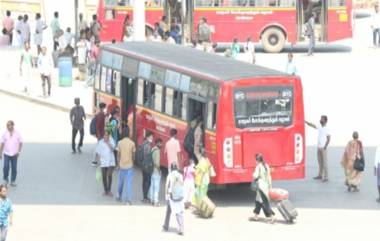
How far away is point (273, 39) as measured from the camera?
45.1m

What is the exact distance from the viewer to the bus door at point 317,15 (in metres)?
44.5

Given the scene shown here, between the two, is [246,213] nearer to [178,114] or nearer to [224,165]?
[224,165]

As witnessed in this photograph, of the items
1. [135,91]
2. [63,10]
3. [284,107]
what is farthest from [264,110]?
[63,10]

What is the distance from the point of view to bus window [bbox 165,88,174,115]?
2402 centimetres

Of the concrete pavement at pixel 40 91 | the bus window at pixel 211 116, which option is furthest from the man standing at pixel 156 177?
the concrete pavement at pixel 40 91

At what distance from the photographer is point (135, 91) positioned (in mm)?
25688

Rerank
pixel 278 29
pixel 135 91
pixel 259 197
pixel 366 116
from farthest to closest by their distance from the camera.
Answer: pixel 278 29, pixel 366 116, pixel 135 91, pixel 259 197

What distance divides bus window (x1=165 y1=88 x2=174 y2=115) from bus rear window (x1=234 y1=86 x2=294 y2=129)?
231 cm

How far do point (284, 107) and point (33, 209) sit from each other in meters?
4.88

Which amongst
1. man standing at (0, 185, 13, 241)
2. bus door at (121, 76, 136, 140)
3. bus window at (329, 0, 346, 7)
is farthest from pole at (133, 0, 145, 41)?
man standing at (0, 185, 13, 241)

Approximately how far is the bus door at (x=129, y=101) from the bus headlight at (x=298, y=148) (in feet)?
14.0

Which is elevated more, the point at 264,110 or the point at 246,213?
the point at 264,110

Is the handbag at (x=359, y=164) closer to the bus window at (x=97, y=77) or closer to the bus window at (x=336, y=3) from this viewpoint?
the bus window at (x=97, y=77)

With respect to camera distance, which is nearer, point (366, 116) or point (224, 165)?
point (224, 165)
